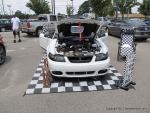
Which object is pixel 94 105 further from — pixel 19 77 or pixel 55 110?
pixel 19 77

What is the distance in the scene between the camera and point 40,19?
19094mm

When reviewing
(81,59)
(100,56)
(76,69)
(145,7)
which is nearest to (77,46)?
(81,59)

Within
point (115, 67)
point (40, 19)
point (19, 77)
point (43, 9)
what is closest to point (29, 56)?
point (19, 77)

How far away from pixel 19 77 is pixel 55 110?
8.78 ft

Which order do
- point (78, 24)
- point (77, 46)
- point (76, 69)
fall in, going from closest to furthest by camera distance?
point (76, 69) < point (77, 46) < point (78, 24)

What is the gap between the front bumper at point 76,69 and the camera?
5754 millimetres

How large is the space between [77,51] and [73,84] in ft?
3.13

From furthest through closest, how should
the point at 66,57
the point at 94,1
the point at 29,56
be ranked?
1. the point at 94,1
2. the point at 29,56
3. the point at 66,57

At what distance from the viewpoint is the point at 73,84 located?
5.82m

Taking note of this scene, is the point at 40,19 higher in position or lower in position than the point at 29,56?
higher

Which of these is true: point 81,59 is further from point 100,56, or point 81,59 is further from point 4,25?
point 4,25

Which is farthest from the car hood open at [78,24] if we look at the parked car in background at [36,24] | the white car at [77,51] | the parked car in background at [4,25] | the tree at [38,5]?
the tree at [38,5]

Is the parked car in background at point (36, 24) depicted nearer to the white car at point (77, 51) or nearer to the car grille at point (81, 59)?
the white car at point (77, 51)

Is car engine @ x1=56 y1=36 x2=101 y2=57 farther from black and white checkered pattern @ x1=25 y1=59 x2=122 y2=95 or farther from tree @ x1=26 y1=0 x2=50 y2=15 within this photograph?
tree @ x1=26 y1=0 x2=50 y2=15
